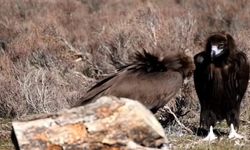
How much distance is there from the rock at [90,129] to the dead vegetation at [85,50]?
2748 millimetres

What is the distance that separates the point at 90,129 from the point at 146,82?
204cm

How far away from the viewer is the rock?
5750 millimetres

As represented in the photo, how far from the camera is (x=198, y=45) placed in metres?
16.9

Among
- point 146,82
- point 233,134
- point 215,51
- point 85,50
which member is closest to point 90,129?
point 146,82

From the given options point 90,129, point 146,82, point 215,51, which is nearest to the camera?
point 90,129

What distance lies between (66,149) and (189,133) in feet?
13.7

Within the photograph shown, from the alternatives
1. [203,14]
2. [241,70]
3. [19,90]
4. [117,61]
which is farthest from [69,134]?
[203,14]

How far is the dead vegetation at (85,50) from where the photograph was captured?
12133 mm

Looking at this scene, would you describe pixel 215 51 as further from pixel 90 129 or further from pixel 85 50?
pixel 85 50

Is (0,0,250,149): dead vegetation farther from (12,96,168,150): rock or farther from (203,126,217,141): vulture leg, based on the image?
(12,96,168,150): rock

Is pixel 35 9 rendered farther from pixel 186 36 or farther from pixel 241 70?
pixel 241 70

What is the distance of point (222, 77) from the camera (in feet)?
29.7

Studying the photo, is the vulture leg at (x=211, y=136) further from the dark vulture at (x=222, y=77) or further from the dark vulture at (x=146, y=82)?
the dark vulture at (x=146, y=82)

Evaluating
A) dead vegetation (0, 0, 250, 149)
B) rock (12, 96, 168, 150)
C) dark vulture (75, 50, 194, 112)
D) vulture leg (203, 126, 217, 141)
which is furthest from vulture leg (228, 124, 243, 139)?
rock (12, 96, 168, 150)
